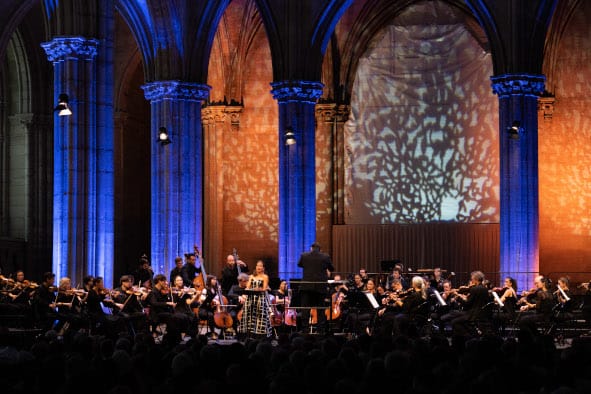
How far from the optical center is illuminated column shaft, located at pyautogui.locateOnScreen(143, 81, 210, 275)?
2678 centimetres

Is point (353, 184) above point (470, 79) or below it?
below

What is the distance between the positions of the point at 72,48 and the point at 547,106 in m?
16.9

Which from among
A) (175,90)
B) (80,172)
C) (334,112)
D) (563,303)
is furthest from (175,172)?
(563,303)

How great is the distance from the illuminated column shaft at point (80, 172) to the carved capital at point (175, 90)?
5891 mm

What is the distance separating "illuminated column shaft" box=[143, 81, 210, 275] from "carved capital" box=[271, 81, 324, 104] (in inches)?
77.9

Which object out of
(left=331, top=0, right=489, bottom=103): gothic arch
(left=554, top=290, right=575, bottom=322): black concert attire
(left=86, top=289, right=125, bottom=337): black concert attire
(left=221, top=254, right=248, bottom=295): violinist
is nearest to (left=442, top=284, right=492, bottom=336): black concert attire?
(left=554, top=290, right=575, bottom=322): black concert attire

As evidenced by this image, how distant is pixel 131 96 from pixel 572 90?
569 inches

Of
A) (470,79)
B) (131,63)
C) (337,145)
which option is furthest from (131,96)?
(470,79)

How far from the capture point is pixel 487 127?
3272 cm

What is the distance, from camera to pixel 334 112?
112ft

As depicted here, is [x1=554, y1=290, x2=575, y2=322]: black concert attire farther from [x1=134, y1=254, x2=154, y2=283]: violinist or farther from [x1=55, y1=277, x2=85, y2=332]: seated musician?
[x1=134, y1=254, x2=154, y2=283]: violinist

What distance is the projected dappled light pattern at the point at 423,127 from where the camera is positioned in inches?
1292

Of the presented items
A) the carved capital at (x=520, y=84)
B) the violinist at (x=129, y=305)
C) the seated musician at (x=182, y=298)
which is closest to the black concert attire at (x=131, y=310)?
the violinist at (x=129, y=305)

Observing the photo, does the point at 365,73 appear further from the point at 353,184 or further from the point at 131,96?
the point at 131,96
